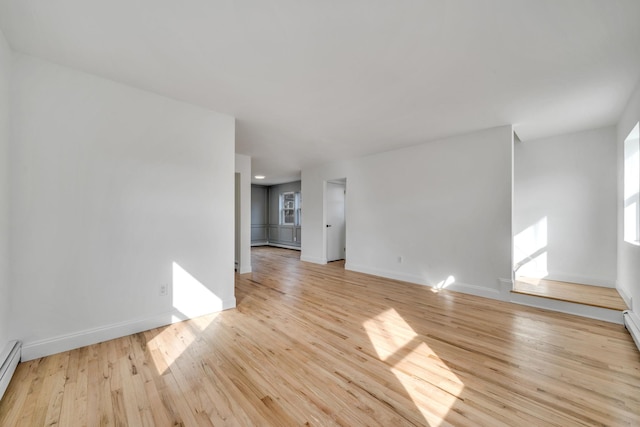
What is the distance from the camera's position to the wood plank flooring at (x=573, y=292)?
3.10 meters

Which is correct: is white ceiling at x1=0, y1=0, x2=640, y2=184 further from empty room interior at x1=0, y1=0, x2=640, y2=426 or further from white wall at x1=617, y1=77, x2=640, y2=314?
white wall at x1=617, y1=77, x2=640, y2=314

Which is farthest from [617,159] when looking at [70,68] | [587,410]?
[70,68]

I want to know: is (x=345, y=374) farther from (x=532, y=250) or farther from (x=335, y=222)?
(x=335, y=222)

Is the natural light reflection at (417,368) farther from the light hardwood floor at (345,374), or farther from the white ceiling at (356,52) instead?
the white ceiling at (356,52)

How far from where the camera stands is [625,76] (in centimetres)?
235

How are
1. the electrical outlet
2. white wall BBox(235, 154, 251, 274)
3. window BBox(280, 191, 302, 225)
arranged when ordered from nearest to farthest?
the electrical outlet, white wall BBox(235, 154, 251, 274), window BBox(280, 191, 302, 225)

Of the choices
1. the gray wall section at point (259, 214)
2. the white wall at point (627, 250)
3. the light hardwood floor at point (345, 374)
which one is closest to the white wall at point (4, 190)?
the light hardwood floor at point (345, 374)

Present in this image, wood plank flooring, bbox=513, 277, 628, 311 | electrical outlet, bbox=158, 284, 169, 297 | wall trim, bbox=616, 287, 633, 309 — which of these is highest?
electrical outlet, bbox=158, 284, 169, 297

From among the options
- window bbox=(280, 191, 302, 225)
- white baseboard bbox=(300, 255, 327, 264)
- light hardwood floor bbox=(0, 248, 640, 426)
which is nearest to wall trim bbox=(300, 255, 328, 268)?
white baseboard bbox=(300, 255, 327, 264)

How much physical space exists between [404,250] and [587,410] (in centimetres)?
327

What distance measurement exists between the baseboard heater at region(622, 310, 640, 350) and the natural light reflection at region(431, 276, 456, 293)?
1.78 meters

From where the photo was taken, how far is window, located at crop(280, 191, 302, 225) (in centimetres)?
920

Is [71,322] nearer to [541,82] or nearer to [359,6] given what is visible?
[359,6]

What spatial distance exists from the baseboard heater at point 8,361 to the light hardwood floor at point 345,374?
0.06 m
